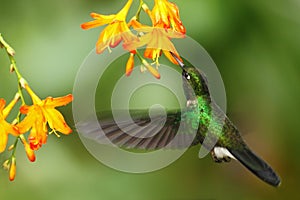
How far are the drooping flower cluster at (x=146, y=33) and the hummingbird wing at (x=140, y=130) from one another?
0.69ft

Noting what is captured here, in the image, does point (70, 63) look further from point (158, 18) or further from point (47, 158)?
point (158, 18)

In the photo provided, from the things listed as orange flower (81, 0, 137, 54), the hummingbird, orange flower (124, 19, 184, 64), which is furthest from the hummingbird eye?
orange flower (81, 0, 137, 54)

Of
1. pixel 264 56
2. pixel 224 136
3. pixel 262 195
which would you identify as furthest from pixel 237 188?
pixel 224 136

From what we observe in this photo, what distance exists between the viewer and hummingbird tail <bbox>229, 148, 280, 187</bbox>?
2877 mm

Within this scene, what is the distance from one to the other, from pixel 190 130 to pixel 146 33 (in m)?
0.56

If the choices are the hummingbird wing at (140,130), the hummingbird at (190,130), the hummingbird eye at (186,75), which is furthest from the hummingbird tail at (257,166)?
the hummingbird eye at (186,75)

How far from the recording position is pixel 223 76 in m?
5.09

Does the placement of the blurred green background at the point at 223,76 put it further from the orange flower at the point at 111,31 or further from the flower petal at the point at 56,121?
the orange flower at the point at 111,31

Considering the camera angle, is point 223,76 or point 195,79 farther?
point 223,76

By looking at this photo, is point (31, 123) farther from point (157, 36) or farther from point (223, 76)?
A: point (223, 76)

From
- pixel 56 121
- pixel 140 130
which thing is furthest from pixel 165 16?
pixel 56 121

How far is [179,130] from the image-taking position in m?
3.19

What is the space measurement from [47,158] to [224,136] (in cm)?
212

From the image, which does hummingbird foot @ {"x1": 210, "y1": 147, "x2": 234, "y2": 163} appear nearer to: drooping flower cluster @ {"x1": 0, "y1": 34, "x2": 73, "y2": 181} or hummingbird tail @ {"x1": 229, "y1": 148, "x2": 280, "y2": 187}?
hummingbird tail @ {"x1": 229, "y1": 148, "x2": 280, "y2": 187}
